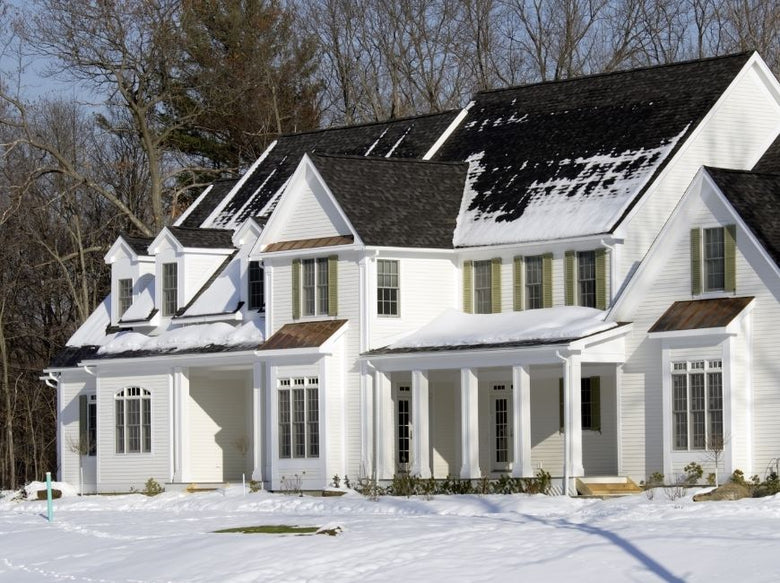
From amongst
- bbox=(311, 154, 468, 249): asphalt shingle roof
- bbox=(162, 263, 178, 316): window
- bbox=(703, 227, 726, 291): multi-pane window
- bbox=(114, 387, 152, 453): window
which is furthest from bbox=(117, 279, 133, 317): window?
bbox=(703, 227, 726, 291): multi-pane window

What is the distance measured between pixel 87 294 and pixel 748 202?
3407 centimetres

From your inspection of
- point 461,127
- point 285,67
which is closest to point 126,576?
point 461,127

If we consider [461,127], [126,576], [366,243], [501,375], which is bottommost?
[126,576]

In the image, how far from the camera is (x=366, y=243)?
45656 mm

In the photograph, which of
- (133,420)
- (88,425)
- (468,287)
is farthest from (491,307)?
(88,425)

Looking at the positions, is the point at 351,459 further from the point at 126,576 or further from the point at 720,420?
the point at 126,576

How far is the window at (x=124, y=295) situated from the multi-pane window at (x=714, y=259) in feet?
63.7

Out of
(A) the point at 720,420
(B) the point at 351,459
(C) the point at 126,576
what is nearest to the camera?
(C) the point at 126,576

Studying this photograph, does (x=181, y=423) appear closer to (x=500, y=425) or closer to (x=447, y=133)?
(x=500, y=425)

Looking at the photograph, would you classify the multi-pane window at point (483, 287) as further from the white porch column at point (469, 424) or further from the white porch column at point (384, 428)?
the white porch column at point (469, 424)

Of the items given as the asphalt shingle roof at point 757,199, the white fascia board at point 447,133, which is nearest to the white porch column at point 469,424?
the asphalt shingle roof at point 757,199

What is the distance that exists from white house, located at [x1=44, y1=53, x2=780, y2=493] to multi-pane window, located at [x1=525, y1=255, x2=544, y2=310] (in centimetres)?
5

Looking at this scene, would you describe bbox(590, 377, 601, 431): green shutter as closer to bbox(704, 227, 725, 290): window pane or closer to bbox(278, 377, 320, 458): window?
bbox(704, 227, 725, 290): window pane

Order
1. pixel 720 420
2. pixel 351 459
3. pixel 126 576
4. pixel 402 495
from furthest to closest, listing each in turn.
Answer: pixel 351 459
pixel 402 495
pixel 720 420
pixel 126 576
